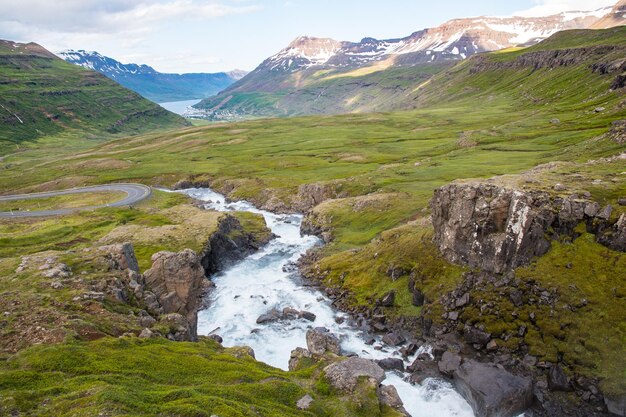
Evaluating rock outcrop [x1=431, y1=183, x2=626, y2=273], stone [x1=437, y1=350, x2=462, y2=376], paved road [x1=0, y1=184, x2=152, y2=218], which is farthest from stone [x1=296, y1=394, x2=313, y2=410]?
paved road [x1=0, y1=184, x2=152, y2=218]

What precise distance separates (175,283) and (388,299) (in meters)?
29.3

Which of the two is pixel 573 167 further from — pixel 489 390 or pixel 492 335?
pixel 489 390

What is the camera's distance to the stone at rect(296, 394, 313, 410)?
104ft

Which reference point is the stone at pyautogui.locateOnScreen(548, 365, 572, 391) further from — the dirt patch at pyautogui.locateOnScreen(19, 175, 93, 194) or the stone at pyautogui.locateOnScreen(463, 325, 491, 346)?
the dirt patch at pyautogui.locateOnScreen(19, 175, 93, 194)

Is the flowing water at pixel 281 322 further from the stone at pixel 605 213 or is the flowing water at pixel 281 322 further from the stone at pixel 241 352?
the stone at pixel 605 213

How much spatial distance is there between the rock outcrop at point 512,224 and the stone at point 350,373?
24091 mm

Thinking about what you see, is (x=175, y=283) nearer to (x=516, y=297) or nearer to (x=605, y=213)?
(x=516, y=297)

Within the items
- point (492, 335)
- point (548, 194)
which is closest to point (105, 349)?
point (492, 335)

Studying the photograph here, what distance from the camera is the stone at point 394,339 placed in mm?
54062

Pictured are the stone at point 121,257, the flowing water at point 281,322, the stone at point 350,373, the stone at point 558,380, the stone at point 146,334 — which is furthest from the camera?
the stone at point 121,257

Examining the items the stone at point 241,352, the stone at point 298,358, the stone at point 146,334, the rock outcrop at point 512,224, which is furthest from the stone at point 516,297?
the stone at point 146,334

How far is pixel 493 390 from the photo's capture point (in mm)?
41156

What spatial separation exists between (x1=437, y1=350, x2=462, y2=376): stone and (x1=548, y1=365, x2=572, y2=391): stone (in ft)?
28.7

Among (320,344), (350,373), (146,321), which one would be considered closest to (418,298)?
(320,344)
